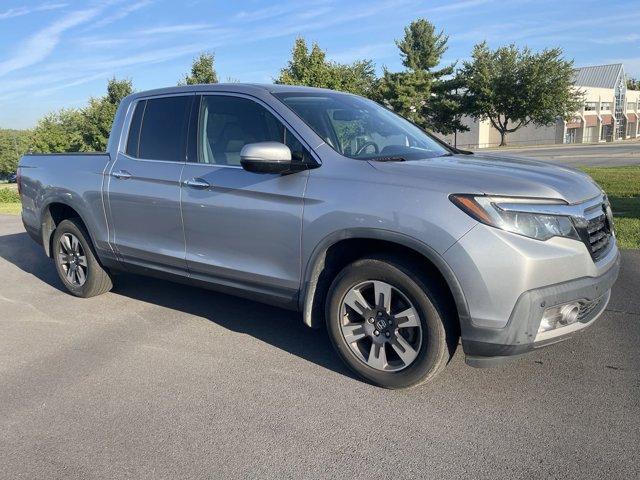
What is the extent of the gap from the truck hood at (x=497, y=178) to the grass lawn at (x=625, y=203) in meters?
3.78

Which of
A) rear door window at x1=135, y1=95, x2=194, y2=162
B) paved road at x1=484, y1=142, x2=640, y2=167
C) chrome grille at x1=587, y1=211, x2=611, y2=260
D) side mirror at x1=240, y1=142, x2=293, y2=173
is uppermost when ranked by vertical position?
rear door window at x1=135, y1=95, x2=194, y2=162

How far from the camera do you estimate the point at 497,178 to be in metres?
3.12

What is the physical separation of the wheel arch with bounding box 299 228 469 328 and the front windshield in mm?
582

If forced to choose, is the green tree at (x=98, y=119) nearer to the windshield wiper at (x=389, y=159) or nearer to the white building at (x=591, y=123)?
the windshield wiper at (x=389, y=159)

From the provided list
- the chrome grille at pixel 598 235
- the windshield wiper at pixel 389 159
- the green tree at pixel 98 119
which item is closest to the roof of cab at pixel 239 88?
the windshield wiper at pixel 389 159

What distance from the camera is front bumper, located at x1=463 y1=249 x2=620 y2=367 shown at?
289 cm

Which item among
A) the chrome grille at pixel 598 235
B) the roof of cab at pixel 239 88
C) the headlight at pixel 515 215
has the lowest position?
the chrome grille at pixel 598 235

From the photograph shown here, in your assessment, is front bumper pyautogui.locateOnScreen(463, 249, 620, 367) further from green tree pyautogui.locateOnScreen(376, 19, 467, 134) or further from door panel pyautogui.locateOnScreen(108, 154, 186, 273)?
green tree pyautogui.locateOnScreen(376, 19, 467, 134)

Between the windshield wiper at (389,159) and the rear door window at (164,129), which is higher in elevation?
the rear door window at (164,129)

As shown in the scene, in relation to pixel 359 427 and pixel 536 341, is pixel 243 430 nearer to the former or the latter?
pixel 359 427

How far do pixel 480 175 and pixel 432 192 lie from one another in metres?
0.32

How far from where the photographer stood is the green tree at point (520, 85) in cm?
4803

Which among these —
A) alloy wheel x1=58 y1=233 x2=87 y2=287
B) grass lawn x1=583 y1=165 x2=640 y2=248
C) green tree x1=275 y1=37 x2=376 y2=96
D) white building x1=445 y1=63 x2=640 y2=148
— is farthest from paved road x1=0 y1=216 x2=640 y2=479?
white building x1=445 y1=63 x2=640 y2=148

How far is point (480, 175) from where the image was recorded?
316 cm
